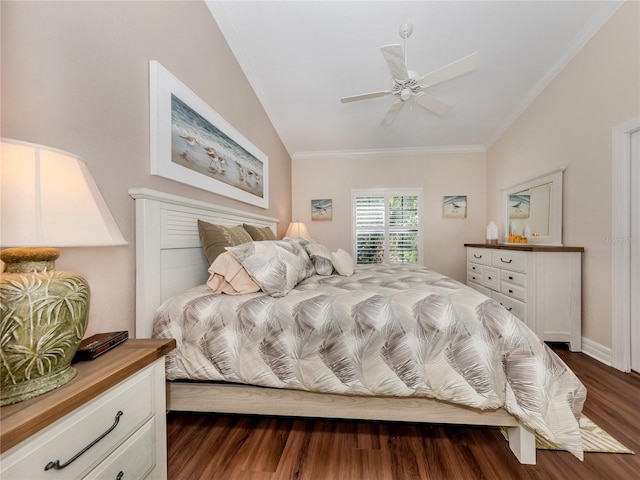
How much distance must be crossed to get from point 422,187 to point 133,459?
455 cm

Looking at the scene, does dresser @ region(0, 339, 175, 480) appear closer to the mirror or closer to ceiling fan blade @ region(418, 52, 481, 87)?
ceiling fan blade @ region(418, 52, 481, 87)

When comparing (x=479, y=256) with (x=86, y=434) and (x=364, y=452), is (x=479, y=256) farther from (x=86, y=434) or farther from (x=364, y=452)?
(x=86, y=434)

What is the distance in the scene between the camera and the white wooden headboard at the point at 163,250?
1.34 meters

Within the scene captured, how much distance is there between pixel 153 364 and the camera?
0.91 m

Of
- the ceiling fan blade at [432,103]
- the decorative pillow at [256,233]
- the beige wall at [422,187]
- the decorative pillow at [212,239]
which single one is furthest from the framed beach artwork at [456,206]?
the decorative pillow at [212,239]

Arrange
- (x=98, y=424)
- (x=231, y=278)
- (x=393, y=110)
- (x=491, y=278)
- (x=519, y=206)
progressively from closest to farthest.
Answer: (x=98, y=424) < (x=231, y=278) < (x=393, y=110) < (x=491, y=278) < (x=519, y=206)

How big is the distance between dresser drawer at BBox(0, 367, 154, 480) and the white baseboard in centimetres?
312

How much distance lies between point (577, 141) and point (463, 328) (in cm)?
251

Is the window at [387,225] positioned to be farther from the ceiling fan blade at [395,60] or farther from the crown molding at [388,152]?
the ceiling fan blade at [395,60]

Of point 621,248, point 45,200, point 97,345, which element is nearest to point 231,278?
point 97,345

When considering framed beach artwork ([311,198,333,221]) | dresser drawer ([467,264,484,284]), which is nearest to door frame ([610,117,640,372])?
dresser drawer ([467,264,484,284])

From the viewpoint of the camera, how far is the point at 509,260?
2.76m

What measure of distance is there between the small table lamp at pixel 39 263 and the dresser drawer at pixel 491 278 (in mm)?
3521

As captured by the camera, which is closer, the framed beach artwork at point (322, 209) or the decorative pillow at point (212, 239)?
the decorative pillow at point (212, 239)
